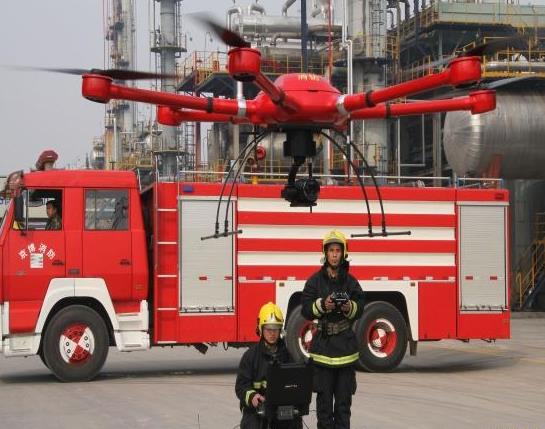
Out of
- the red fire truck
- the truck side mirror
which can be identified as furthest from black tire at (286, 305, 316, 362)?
the truck side mirror

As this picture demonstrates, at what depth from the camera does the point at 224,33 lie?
605cm

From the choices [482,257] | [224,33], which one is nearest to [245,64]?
[224,33]

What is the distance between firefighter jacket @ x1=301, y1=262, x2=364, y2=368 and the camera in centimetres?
780

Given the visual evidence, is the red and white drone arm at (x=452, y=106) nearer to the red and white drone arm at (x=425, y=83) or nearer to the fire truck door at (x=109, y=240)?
the red and white drone arm at (x=425, y=83)

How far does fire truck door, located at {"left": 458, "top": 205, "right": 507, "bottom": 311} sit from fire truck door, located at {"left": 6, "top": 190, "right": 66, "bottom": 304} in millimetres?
6461

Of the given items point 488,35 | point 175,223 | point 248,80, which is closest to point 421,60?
point 488,35

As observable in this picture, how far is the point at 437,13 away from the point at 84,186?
2121 cm

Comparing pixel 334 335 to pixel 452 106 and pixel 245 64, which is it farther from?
pixel 245 64

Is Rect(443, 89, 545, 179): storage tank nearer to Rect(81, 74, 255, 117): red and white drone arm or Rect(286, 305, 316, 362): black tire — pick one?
Rect(286, 305, 316, 362): black tire

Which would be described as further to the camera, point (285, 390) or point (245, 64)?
point (285, 390)

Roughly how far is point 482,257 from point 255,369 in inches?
409

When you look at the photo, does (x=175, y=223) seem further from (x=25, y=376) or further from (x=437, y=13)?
(x=437, y=13)

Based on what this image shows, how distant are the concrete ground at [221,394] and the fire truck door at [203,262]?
119 cm

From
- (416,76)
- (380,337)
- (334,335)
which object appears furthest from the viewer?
(416,76)
